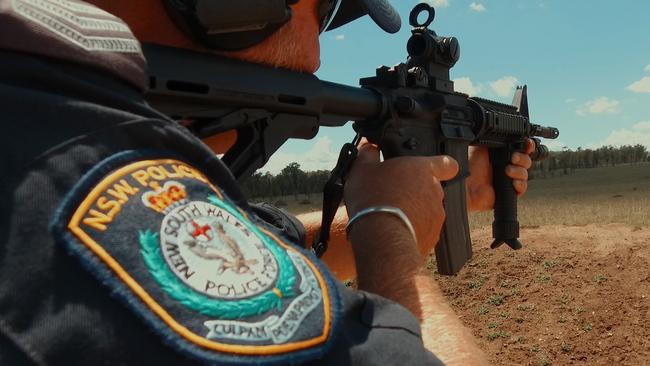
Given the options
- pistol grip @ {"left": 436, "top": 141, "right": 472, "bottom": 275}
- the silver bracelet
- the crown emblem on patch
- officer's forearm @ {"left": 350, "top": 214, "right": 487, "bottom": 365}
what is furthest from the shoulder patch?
pistol grip @ {"left": 436, "top": 141, "right": 472, "bottom": 275}

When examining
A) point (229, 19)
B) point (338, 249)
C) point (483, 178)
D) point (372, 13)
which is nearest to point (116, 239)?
point (229, 19)

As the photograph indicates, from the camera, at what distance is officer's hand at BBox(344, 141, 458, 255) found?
1990mm

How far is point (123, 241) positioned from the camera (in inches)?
28.3

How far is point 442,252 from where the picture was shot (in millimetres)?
3039

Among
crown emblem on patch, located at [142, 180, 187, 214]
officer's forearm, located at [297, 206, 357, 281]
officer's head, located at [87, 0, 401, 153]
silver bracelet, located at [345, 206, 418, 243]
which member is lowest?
officer's forearm, located at [297, 206, 357, 281]

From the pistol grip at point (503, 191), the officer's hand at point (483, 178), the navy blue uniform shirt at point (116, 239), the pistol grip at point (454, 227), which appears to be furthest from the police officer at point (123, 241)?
the pistol grip at point (503, 191)

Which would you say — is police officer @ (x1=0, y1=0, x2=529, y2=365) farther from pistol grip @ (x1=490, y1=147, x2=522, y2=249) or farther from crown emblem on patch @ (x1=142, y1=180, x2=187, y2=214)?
pistol grip @ (x1=490, y1=147, x2=522, y2=249)

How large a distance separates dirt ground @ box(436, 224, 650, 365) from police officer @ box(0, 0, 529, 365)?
8.38 m

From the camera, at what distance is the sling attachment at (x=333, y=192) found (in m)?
2.27

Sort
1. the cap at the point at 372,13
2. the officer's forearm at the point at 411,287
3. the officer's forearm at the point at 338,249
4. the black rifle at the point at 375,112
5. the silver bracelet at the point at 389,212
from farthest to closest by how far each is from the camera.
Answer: the officer's forearm at the point at 338,249 < the cap at the point at 372,13 < the silver bracelet at the point at 389,212 < the black rifle at the point at 375,112 < the officer's forearm at the point at 411,287

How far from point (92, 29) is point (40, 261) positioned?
1.11 feet

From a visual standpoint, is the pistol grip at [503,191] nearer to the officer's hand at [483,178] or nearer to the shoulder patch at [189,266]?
the officer's hand at [483,178]

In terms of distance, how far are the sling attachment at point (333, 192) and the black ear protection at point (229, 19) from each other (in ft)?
2.75

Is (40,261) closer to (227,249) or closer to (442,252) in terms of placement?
(227,249)
